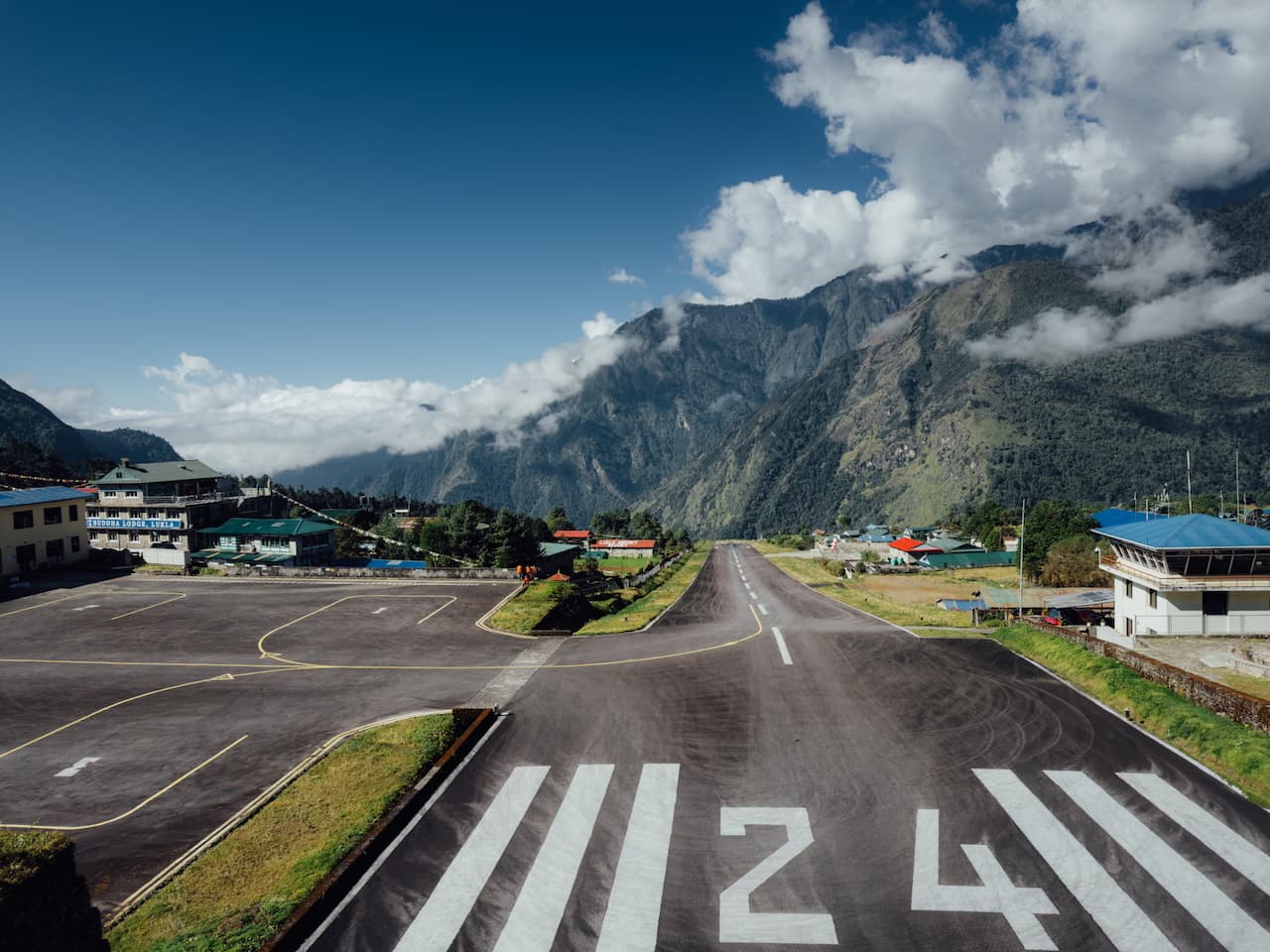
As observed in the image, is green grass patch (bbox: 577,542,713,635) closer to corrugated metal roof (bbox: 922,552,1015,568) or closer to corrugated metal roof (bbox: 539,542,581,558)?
corrugated metal roof (bbox: 539,542,581,558)

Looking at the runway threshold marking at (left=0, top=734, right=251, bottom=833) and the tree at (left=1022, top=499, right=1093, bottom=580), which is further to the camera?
the tree at (left=1022, top=499, right=1093, bottom=580)

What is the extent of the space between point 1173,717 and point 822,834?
1449cm

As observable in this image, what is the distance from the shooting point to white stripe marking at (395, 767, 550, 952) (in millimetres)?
13344

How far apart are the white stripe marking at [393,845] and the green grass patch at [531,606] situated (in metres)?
17.7

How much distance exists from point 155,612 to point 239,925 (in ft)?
132

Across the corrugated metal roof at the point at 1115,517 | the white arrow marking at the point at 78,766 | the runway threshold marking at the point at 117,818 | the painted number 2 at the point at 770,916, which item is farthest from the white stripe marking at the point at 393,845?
the corrugated metal roof at the point at 1115,517

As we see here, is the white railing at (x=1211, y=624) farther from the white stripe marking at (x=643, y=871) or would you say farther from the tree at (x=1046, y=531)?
the tree at (x=1046, y=531)

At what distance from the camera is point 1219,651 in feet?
131

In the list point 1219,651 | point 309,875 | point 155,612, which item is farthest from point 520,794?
point 1219,651

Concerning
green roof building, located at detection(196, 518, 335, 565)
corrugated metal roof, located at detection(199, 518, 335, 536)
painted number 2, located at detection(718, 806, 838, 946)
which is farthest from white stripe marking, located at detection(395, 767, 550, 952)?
corrugated metal roof, located at detection(199, 518, 335, 536)

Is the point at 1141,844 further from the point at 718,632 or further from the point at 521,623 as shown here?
the point at 521,623

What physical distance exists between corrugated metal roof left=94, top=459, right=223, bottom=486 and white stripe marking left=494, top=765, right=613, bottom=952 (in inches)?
3742

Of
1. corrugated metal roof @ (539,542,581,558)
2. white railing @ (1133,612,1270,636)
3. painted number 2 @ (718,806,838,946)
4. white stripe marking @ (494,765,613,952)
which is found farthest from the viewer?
corrugated metal roof @ (539,542,581,558)

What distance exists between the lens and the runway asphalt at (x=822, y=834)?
44.2ft
